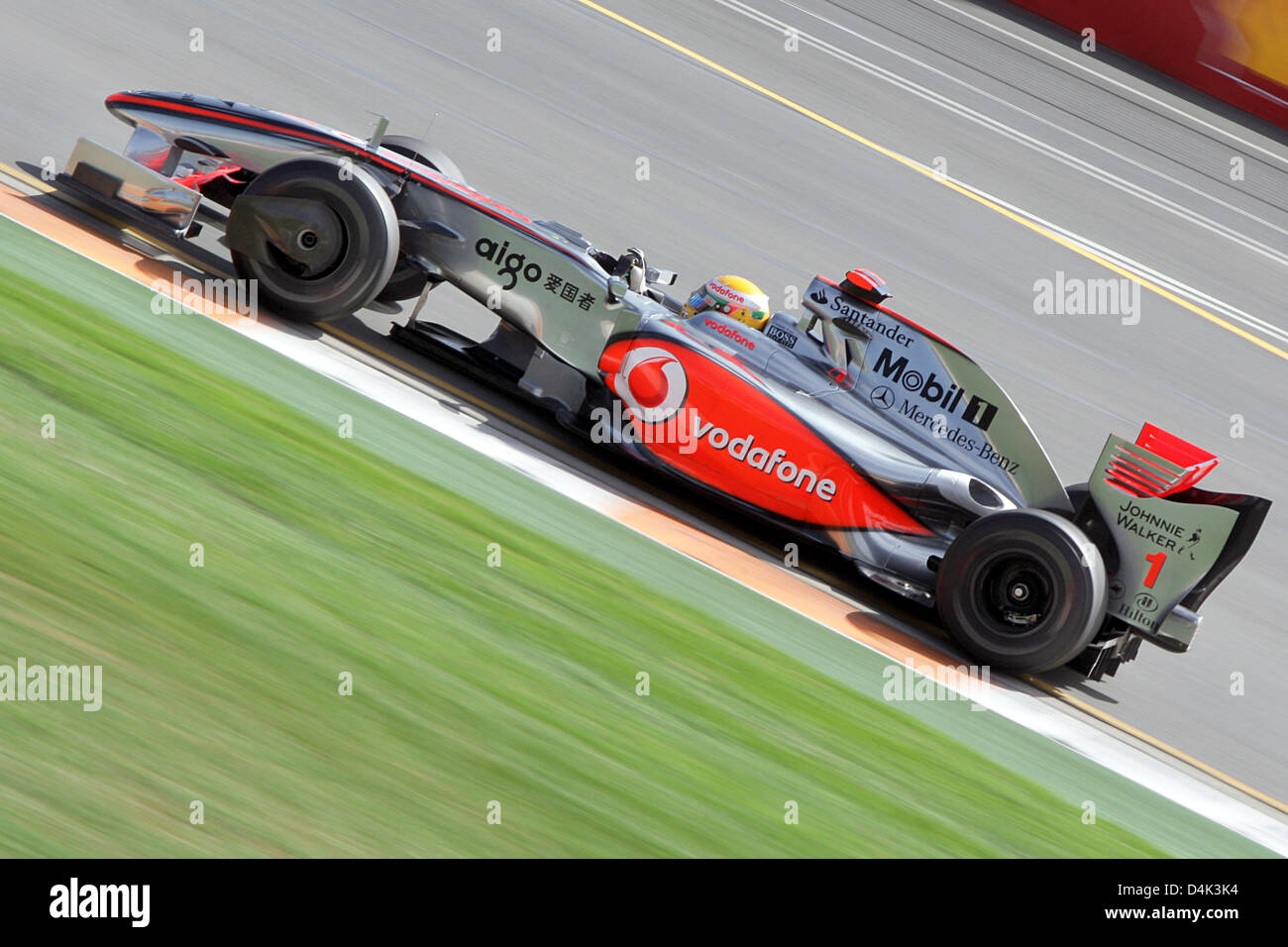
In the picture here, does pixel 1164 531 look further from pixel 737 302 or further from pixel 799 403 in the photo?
pixel 737 302

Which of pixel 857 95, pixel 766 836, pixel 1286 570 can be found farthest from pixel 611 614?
pixel 857 95

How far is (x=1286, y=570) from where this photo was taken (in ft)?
29.9

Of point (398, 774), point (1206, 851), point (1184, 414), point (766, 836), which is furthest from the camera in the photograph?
point (1184, 414)

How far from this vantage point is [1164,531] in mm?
6840

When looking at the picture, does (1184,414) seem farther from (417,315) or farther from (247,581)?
(247,581)

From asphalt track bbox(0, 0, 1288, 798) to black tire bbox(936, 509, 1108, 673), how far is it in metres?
0.63

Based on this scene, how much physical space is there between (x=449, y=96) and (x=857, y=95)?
4.82 meters

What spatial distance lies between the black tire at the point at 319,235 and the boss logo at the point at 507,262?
0.50m

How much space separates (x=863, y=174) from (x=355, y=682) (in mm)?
9080

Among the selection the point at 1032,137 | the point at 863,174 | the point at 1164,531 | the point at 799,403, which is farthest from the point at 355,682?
the point at 1032,137

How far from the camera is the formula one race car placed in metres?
6.87

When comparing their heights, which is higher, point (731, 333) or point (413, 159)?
point (413, 159)

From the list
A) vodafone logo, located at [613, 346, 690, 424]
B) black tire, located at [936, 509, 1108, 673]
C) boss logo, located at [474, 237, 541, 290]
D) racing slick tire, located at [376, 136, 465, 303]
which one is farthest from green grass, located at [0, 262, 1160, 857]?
racing slick tire, located at [376, 136, 465, 303]
